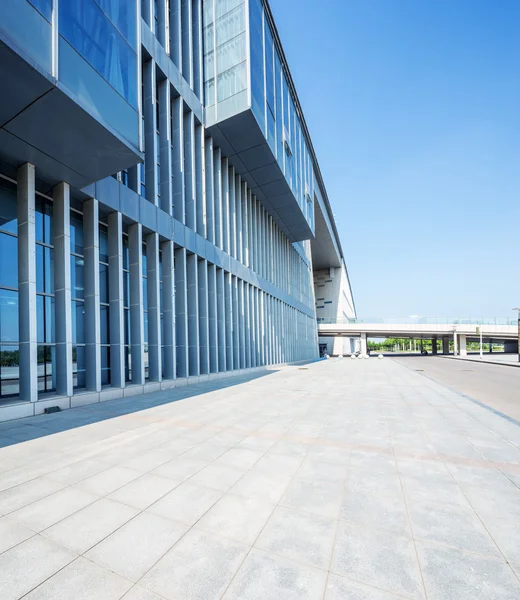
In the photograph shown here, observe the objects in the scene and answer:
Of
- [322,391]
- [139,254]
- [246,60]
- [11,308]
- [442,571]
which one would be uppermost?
[246,60]

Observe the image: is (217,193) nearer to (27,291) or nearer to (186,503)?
(27,291)

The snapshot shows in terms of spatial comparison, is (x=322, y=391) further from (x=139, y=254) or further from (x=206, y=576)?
(x=206, y=576)

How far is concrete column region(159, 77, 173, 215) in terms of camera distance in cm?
1612

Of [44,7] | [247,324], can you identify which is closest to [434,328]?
[247,324]

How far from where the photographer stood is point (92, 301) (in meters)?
11.8

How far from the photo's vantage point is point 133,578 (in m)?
2.86

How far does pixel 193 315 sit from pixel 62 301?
26.9 ft

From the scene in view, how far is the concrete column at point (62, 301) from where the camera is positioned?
1058 cm

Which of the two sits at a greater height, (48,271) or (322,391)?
(48,271)

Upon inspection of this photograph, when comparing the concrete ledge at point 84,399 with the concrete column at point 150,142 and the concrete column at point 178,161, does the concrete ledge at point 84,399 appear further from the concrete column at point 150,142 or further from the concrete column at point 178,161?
the concrete column at point 178,161

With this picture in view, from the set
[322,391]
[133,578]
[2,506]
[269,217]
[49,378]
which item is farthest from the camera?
[269,217]

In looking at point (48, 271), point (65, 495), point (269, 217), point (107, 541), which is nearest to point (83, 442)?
point (65, 495)

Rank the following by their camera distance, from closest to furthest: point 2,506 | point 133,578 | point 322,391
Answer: point 133,578 < point 2,506 < point 322,391

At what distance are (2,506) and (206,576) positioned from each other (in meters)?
A: 3.08
